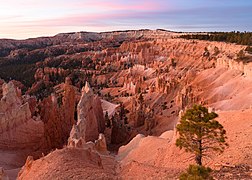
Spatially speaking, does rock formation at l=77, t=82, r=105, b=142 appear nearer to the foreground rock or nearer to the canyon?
the canyon

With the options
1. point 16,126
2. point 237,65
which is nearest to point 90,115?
point 16,126

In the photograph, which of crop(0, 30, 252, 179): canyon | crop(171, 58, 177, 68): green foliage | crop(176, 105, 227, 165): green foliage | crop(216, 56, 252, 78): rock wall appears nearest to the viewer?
crop(176, 105, 227, 165): green foliage

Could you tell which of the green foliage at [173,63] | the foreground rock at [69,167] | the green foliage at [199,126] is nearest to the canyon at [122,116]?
the foreground rock at [69,167]

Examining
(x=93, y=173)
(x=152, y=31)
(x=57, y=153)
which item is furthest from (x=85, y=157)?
(x=152, y=31)

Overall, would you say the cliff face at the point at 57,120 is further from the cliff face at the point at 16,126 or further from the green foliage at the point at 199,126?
the green foliage at the point at 199,126

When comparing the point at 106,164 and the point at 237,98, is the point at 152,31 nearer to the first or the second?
the point at 237,98

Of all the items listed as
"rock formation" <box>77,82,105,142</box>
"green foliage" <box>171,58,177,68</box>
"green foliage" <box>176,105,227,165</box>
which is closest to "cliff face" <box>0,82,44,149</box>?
"rock formation" <box>77,82,105,142</box>

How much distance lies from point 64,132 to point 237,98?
16.7m

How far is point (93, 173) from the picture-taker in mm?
16188

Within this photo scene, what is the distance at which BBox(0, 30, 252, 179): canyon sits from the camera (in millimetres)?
17672

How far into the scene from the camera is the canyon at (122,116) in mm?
17672

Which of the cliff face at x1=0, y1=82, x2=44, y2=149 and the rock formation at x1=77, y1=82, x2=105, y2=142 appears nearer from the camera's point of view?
the cliff face at x1=0, y1=82, x2=44, y2=149

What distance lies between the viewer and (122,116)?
44.5 m

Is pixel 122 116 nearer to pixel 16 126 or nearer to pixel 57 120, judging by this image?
A: pixel 57 120
